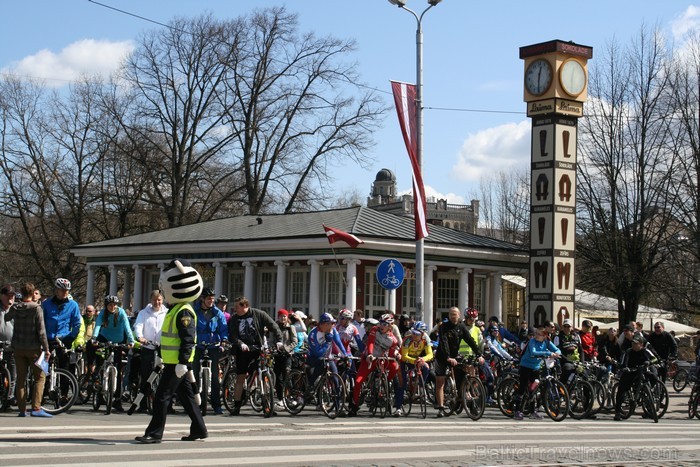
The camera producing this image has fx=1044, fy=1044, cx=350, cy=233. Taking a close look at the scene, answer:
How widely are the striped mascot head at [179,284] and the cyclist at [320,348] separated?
6.32 metres

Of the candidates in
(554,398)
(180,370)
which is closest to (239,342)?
(180,370)

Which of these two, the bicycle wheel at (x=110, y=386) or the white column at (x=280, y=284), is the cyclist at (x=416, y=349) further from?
the white column at (x=280, y=284)

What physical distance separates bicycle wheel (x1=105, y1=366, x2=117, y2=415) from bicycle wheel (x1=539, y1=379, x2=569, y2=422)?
291 inches

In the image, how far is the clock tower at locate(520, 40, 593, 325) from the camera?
3053 centimetres

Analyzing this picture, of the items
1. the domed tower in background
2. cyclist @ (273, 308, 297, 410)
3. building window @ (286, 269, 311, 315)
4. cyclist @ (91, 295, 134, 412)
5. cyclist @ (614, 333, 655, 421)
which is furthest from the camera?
the domed tower in background

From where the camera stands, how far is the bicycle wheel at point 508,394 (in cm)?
1878

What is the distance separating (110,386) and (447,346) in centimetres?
574

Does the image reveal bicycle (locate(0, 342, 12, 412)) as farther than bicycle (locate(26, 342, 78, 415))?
Yes

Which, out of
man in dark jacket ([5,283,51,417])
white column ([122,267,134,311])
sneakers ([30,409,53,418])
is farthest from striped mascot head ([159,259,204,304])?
white column ([122,267,134,311])

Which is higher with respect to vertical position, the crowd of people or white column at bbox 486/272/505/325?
white column at bbox 486/272/505/325

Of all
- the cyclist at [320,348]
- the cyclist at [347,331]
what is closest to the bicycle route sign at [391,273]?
the cyclist at [347,331]

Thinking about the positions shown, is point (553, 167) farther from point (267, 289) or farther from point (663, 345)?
point (267, 289)

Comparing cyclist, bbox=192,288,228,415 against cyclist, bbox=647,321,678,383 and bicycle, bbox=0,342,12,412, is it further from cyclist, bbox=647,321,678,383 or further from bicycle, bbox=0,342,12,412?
cyclist, bbox=647,321,678,383

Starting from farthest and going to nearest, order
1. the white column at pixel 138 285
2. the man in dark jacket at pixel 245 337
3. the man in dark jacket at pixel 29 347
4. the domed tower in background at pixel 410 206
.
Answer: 1. the domed tower in background at pixel 410 206
2. the white column at pixel 138 285
3. the man in dark jacket at pixel 245 337
4. the man in dark jacket at pixel 29 347
